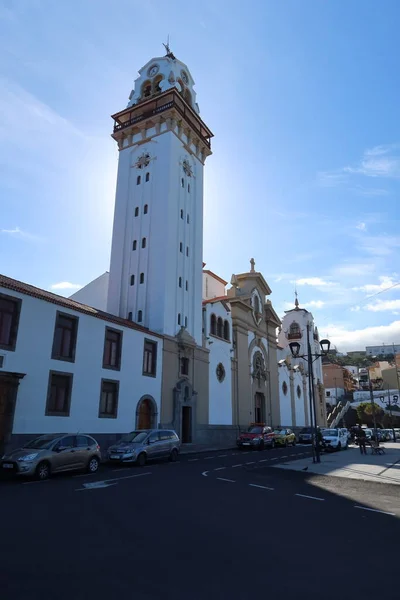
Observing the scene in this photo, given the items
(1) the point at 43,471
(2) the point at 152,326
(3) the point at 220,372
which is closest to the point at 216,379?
(3) the point at 220,372

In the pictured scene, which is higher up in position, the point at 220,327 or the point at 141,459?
the point at 220,327

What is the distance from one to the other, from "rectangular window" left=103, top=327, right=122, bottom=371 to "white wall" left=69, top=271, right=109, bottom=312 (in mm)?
12981

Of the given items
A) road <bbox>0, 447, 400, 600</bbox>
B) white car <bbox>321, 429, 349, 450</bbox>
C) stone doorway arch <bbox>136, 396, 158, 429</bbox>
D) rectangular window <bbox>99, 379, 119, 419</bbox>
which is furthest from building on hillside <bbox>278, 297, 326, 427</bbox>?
road <bbox>0, 447, 400, 600</bbox>

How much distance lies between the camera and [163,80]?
38750 millimetres

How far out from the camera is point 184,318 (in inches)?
1296

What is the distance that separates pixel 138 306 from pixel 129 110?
18740 millimetres

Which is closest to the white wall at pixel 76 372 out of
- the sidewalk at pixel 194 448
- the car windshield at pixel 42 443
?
the sidewalk at pixel 194 448

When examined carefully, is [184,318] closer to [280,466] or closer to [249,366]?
[249,366]

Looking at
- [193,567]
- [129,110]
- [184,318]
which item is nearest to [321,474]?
[193,567]

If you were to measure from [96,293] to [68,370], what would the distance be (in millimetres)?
18178

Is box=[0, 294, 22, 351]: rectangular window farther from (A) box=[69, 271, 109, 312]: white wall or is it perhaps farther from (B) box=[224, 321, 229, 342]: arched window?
(B) box=[224, 321, 229, 342]: arched window

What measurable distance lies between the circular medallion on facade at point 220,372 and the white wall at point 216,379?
0.27 meters

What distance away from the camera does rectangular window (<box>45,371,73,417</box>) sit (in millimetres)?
20247

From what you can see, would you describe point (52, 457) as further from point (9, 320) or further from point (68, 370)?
point (68, 370)
